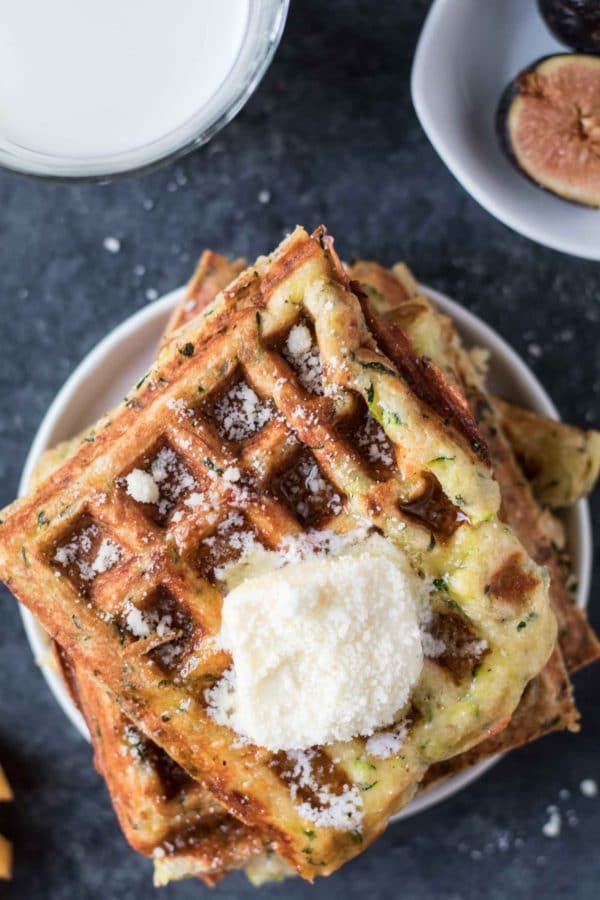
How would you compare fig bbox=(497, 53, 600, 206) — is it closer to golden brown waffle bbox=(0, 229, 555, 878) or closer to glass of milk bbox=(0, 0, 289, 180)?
glass of milk bbox=(0, 0, 289, 180)

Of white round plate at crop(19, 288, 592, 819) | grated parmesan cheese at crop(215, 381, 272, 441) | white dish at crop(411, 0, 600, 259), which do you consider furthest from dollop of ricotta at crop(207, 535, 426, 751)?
white dish at crop(411, 0, 600, 259)

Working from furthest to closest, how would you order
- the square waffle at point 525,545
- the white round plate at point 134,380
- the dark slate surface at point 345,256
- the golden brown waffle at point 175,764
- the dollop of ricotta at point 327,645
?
the dark slate surface at point 345,256 → the white round plate at point 134,380 → the square waffle at point 525,545 → the golden brown waffle at point 175,764 → the dollop of ricotta at point 327,645

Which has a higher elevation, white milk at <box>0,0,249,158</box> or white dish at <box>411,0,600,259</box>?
white milk at <box>0,0,249,158</box>

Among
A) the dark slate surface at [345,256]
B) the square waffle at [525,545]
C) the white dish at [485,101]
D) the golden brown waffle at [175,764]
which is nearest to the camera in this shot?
the golden brown waffle at [175,764]

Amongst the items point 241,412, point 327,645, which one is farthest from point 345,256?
point 327,645

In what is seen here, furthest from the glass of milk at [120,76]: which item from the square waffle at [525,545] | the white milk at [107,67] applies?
the square waffle at [525,545]

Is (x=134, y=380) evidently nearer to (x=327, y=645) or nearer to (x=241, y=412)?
(x=241, y=412)

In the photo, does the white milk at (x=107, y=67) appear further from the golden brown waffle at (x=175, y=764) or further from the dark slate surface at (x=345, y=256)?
the dark slate surface at (x=345, y=256)
